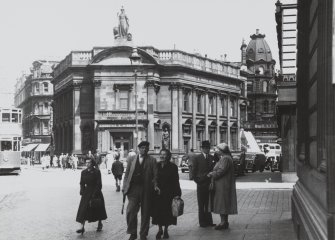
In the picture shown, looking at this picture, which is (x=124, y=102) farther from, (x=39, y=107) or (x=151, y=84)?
(x=39, y=107)

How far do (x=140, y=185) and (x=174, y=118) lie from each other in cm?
4856

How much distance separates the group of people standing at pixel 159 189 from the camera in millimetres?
11227

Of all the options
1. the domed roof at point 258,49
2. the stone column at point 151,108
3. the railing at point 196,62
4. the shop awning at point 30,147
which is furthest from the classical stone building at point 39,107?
the domed roof at point 258,49

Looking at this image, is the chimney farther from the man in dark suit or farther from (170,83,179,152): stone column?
the man in dark suit

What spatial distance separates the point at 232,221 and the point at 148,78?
45.3m

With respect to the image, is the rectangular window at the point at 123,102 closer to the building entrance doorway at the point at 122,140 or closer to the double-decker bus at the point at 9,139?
the building entrance doorway at the point at 122,140

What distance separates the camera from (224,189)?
1238cm

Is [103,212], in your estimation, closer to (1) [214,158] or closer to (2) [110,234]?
(2) [110,234]

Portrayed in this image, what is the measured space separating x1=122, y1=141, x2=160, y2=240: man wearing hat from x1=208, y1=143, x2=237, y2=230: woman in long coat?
1.59m

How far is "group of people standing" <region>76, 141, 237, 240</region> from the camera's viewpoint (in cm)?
1123

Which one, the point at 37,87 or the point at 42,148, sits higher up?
the point at 37,87

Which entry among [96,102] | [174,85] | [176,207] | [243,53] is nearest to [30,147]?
[96,102]

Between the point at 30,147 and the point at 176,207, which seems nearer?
the point at 176,207

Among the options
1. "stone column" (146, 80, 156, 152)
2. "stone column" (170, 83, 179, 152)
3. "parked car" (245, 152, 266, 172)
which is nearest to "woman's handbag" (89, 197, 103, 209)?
"parked car" (245, 152, 266, 172)
